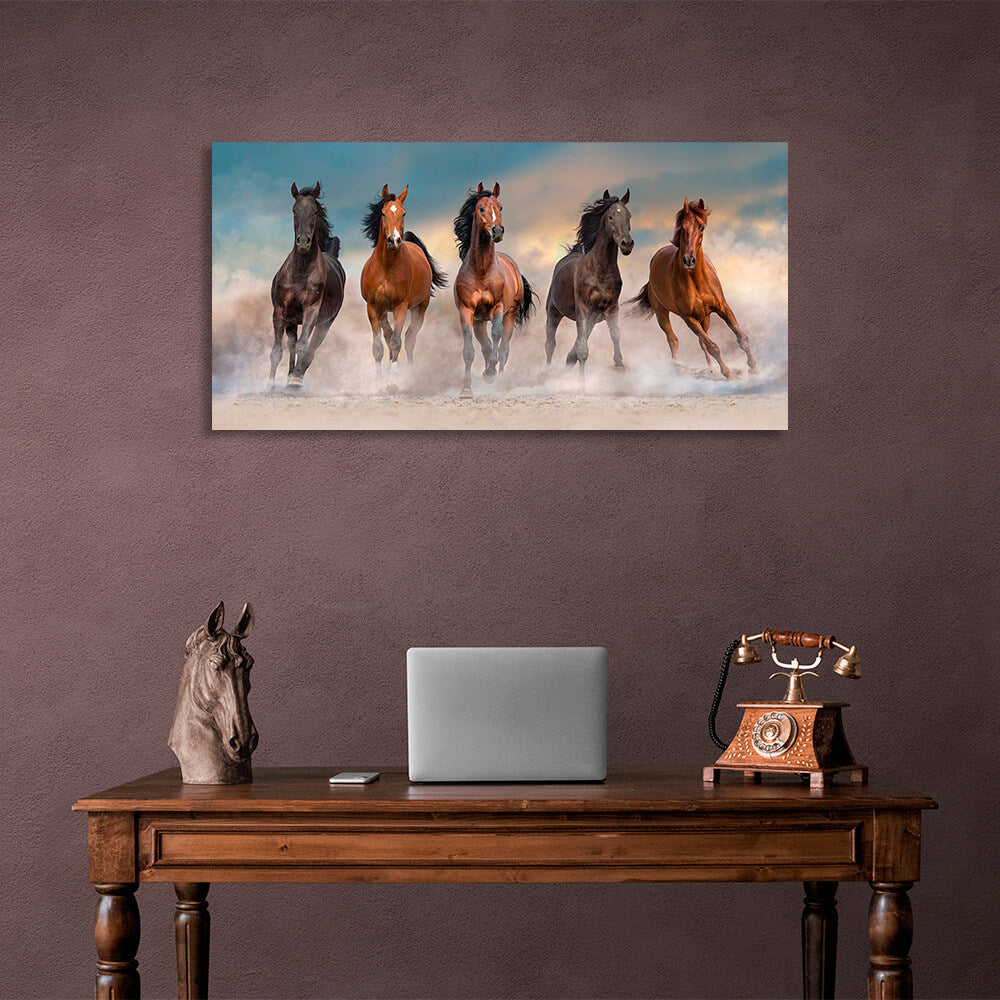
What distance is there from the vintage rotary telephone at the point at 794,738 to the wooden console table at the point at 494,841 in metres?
0.13

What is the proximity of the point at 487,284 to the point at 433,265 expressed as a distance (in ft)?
0.48

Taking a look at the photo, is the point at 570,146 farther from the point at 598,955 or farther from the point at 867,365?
the point at 598,955

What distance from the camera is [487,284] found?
2.98 meters

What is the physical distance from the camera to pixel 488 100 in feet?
9.85

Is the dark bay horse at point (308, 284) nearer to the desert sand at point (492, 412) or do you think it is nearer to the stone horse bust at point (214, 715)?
the desert sand at point (492, 412)

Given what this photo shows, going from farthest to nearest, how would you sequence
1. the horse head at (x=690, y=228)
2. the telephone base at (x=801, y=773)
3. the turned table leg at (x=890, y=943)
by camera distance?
the horse head at (x=690, y=228) < the telephone base at (x=801, y=773) < the turned table leg at (x=890, y=943)

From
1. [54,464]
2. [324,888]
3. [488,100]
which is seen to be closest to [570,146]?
[488,100]

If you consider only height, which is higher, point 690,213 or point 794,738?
point 690,213

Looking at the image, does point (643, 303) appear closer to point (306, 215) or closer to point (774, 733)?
point (306, 215)

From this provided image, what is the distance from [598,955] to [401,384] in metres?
1.48

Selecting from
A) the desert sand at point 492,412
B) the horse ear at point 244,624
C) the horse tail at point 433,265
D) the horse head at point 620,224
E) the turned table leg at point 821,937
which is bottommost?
the turned table leg at point 821,937

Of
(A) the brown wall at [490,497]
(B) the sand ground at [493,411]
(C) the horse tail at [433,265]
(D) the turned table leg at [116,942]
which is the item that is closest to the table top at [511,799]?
(D) the turned table leg at [116,942]

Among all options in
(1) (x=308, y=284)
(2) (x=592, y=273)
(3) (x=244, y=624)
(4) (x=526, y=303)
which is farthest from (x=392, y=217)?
(3) (x=244, y=624)

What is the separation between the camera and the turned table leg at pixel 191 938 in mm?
2467
